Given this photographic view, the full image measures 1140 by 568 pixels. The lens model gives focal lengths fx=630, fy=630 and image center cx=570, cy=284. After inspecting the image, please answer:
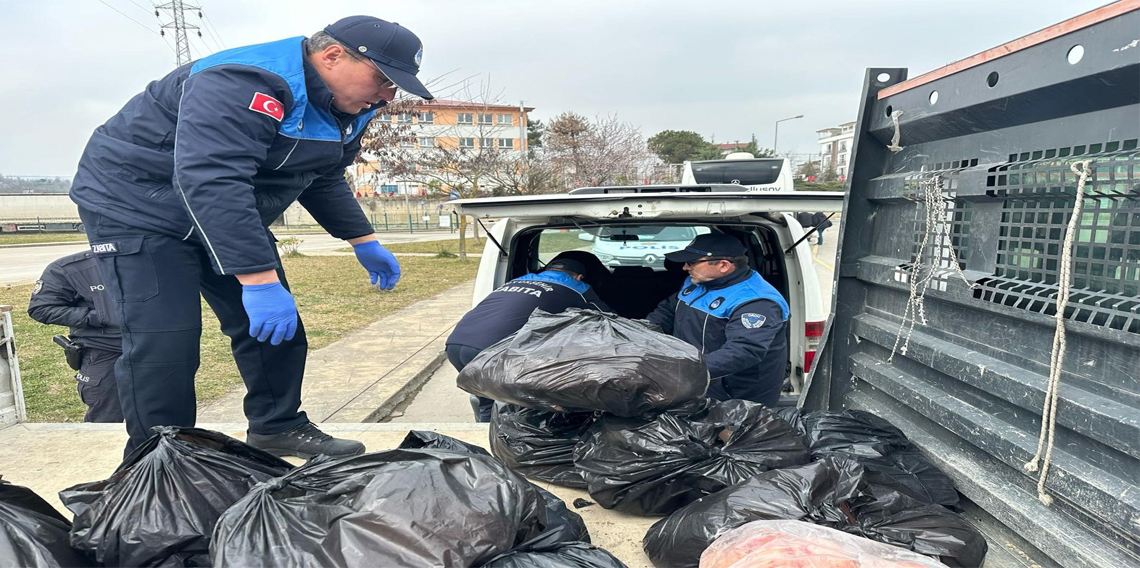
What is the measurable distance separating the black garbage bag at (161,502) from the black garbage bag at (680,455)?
3.17 feet

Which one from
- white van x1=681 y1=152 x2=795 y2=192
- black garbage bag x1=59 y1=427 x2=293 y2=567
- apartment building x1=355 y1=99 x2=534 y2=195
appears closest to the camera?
black garbage bag x1=59 y1=427 x2=293 y2=567

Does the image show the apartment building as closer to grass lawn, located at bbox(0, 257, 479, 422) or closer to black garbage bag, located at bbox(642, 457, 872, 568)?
grass lawn, located at bbox(0, 257, 479, 422)

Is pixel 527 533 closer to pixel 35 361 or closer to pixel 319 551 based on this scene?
pixel 319 551

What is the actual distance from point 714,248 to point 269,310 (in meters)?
2.00

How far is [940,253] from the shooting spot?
1.83m

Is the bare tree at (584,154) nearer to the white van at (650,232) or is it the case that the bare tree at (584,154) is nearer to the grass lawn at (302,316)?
the grass lawn at (302,316)

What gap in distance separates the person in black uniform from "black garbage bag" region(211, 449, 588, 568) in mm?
2587

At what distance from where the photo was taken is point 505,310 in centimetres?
313

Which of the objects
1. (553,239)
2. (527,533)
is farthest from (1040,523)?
(553,239)

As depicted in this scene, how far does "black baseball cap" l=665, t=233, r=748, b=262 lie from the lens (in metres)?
3.10

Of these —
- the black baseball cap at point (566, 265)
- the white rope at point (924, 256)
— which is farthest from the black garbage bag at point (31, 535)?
the black baseball cap at point (566, 265)

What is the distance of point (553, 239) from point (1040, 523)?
3.50m

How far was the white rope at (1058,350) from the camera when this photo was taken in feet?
4.37

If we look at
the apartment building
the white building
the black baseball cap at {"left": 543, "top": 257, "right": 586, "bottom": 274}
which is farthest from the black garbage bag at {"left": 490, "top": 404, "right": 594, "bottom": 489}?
the white building
